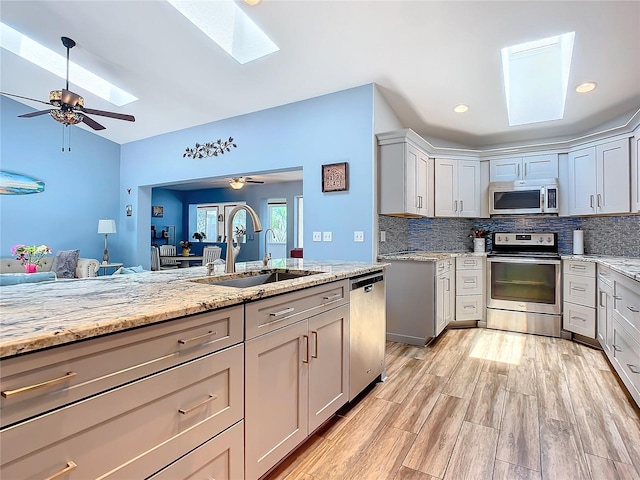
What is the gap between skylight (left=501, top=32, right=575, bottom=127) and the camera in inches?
119

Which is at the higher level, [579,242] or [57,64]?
[57,64]

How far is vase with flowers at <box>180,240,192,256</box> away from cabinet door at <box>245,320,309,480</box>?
732 centimetres

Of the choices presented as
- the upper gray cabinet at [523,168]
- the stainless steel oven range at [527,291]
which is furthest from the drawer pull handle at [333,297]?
the upper gray cabinet at [523,168]

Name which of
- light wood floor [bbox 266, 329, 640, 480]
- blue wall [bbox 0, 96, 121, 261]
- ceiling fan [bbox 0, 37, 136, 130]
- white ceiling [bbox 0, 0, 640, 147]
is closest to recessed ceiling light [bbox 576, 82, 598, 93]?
white ceiling [bbox 0, 0, 640, 147]

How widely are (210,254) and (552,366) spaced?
7023mm

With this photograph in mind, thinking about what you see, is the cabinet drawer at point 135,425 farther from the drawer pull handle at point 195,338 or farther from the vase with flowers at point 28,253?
the vase with flowers at point 28,253

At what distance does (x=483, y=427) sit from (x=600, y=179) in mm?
3059

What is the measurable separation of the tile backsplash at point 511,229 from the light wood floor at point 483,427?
1.45 metres

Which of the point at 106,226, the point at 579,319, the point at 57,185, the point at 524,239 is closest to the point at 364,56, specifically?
the point at 524,239

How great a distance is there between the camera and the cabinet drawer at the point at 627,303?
6.83ft

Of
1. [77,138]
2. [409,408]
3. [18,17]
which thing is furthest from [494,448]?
[77,138]

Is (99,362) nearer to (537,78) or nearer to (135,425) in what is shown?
(135,425)

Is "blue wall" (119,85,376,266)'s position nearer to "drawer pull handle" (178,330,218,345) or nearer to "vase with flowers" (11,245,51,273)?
"vase with flowers" (11,245,51,273)

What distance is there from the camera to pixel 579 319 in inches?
134
